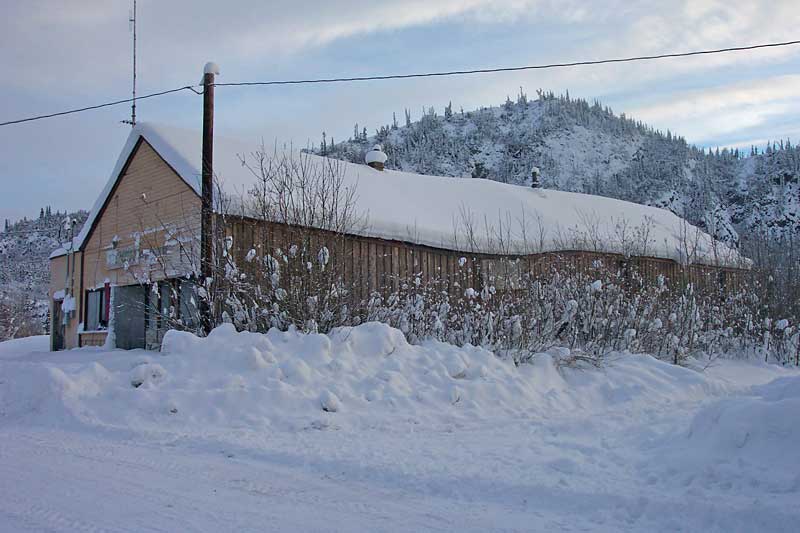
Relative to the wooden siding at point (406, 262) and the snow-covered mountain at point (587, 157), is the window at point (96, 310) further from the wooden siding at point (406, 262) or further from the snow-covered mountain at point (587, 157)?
the snow-covered mountain at point (587, 157)

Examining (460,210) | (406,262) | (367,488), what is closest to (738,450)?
(367,488)

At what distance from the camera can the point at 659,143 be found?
11900 centimetres

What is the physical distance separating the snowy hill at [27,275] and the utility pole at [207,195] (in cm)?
5713

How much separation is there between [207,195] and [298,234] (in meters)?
1.70

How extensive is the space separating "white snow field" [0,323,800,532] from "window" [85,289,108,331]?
983cm

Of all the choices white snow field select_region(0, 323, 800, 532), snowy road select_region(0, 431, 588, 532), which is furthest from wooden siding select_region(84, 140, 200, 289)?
snowy road select_region(0, 431, 588, 532)

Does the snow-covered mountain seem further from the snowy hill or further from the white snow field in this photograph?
the white snow field

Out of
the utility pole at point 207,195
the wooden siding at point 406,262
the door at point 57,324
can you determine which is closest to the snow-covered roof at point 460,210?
the wooden siding at point 406,262

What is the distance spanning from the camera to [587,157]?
125125 millimetres

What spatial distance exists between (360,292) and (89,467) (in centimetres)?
834

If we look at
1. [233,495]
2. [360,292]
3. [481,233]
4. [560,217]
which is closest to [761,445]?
[233,495]

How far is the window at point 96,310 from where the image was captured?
18.6m

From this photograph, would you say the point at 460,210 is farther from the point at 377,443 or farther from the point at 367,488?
the point at 367,488

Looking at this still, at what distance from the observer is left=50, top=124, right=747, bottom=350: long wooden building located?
37.6 ft
